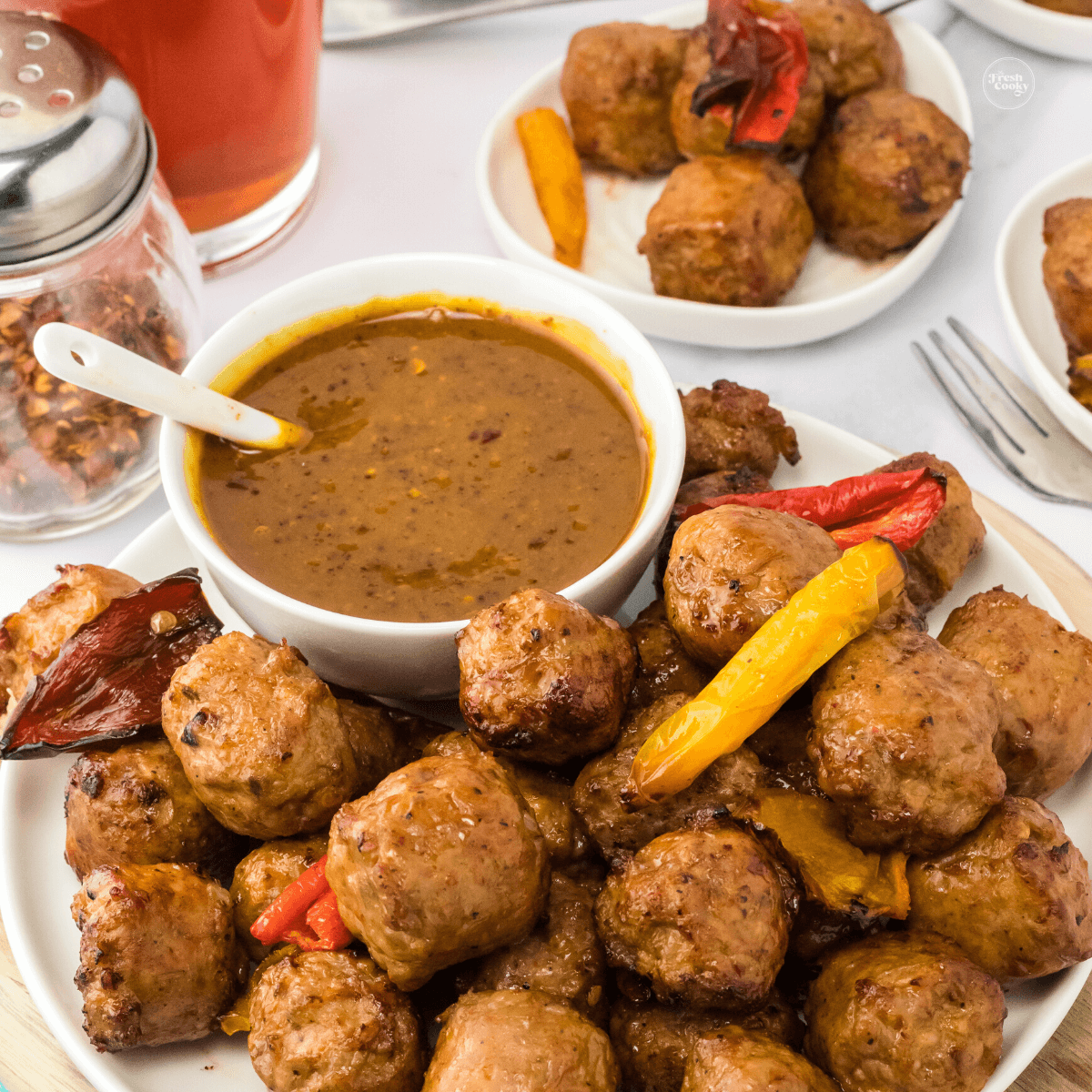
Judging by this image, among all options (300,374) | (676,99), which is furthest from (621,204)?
(300,374)

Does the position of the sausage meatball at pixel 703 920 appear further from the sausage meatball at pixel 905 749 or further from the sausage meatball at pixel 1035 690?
the sausage meatball at pixel 1035 690

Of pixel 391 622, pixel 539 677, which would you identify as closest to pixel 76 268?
pixel 391 622

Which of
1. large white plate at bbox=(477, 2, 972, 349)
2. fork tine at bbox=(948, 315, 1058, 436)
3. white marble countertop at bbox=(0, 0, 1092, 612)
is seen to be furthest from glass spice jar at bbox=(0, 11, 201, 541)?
fork tine at bbox=(948, 315, 1058, 436)

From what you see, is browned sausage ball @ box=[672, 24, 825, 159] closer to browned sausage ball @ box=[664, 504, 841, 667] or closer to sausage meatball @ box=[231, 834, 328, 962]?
browned sausage ball @ box=[664, 504, 841, 667]

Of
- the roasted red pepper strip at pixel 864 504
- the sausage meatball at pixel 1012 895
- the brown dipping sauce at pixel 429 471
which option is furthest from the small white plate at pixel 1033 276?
the sausage meatball at pixel 1012 895

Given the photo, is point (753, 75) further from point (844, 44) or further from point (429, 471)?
point (429, 471)
